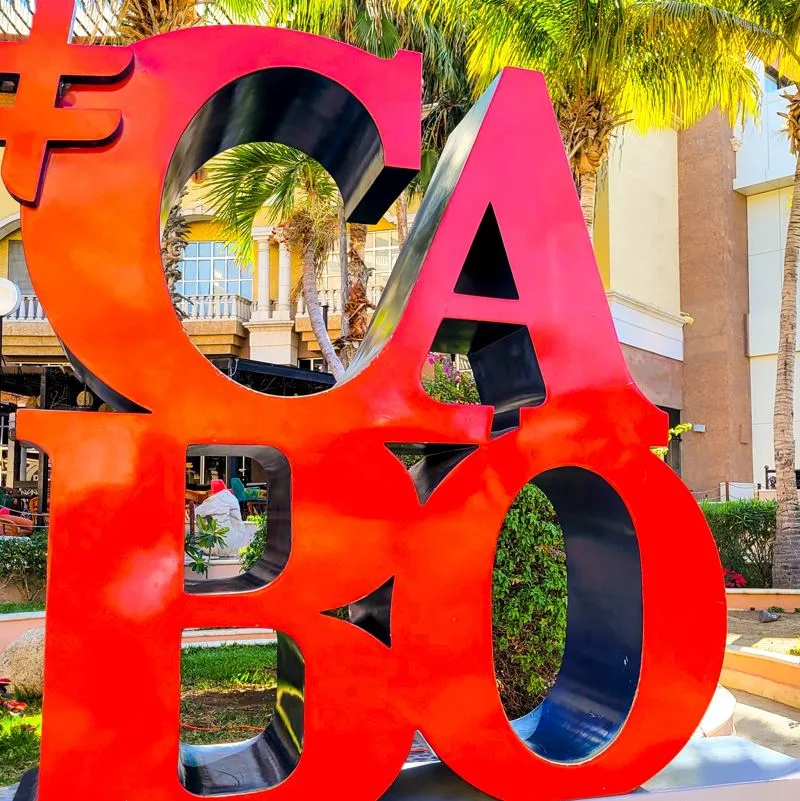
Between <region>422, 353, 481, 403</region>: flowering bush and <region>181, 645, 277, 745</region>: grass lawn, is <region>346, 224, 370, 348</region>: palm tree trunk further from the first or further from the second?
<region>422, 353, 481, 403</region>: flowering bush

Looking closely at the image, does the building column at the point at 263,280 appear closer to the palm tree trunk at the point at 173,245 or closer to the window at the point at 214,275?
the window at the point at 214,275

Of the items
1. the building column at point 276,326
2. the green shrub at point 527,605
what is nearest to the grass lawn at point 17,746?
the green shrub at point 527,605

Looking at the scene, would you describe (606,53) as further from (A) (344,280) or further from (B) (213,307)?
(B) (213,307)

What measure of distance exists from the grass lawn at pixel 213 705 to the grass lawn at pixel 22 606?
2.60 metres

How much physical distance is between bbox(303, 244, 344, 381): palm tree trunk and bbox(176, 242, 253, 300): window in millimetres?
10054

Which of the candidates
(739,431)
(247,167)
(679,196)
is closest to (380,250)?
(679,196)

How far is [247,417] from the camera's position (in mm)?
2963

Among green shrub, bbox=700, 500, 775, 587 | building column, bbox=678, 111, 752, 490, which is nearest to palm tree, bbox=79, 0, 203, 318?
green shrub, bbox=700, 500, 775, 587

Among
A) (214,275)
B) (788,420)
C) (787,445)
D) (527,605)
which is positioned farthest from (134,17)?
(214,275)

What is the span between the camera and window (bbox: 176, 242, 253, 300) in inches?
932

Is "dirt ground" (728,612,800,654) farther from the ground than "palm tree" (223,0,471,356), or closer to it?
closer to it

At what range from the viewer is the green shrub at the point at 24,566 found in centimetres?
1054

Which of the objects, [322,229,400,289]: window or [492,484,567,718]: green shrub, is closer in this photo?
[492,484,567,718]: green shrub

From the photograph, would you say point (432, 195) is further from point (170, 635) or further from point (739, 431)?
point (739, 431)
